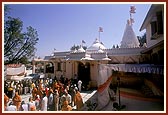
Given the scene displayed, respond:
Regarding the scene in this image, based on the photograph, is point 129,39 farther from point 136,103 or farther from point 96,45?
point 136,103

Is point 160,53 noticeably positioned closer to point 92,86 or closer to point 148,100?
point 148,100

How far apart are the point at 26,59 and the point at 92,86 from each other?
19.3 ft

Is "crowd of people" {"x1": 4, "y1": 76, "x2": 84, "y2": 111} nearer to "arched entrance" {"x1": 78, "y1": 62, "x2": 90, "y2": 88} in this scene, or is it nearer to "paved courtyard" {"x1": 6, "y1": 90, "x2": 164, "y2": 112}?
"paved courtyard" {"x1": 6, "y1": 90, "x2": 164, "y2": 112}

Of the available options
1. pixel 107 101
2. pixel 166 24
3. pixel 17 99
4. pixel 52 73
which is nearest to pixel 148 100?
pixel 107 101

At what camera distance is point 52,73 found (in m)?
21.5

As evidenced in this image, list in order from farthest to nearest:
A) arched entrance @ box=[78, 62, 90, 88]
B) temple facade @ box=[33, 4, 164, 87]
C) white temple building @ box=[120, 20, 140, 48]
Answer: white temple building @ box=[120, 20, 140, 48]
arched entrance @ box=[78, 62, 90, 88]
temple facade @ box=[33, 4, 164, 87]

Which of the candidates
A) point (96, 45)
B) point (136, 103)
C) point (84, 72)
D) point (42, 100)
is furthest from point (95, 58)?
point (42, 100)

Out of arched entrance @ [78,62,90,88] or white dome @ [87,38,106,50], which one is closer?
arched entrance @ [78,62,90,88]

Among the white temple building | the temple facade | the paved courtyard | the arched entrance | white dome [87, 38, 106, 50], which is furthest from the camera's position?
white dome [87, 38, 106, 50]

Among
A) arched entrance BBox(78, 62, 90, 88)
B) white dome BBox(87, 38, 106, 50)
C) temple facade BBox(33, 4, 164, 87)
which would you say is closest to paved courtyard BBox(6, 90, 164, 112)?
temple facade BBox(33, 4, 164, 87)

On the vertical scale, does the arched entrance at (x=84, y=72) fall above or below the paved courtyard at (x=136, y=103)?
above

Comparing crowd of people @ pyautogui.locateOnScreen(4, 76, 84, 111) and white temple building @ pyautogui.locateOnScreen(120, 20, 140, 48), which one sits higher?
white temple building @ pyautogui.locateOnScreen(120, 20, 140, 48)

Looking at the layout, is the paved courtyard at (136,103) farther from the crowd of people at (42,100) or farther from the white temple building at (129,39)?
the white temple building at (129,39)

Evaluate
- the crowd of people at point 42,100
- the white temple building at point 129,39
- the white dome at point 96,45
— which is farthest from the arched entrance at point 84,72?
the white temple building at point 129,39
